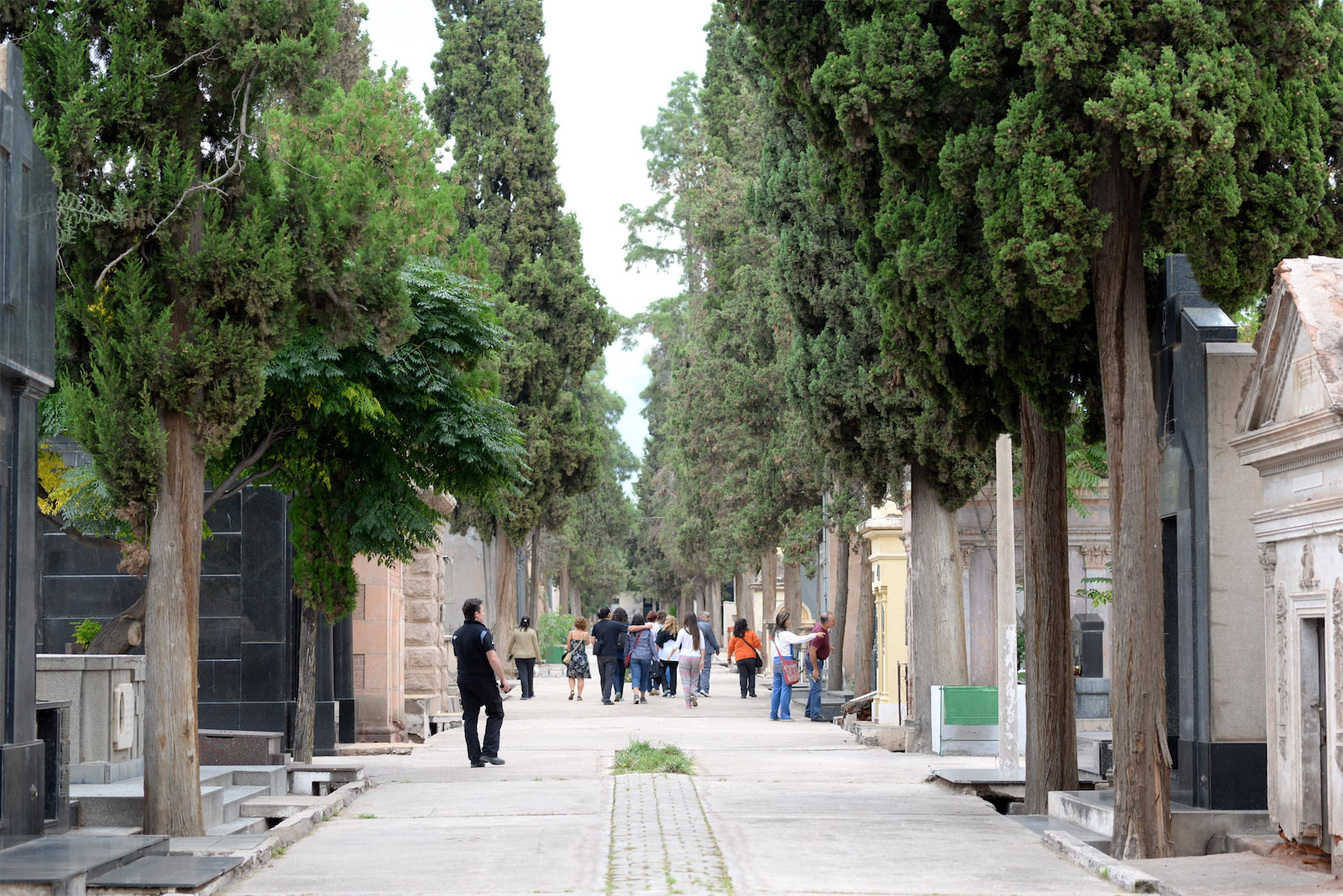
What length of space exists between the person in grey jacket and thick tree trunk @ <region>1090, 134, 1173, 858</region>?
20.1m

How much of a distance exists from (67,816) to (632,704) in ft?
68.5

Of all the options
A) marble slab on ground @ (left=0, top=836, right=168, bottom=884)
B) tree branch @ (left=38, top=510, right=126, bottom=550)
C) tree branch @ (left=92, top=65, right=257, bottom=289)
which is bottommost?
marble slab on ground @ (left=0, top=836, right=168, bottom=884)

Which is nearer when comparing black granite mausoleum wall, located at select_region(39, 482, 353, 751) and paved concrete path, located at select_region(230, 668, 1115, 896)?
paved concrete path, located at select_region(230, 668, 1115, 896)

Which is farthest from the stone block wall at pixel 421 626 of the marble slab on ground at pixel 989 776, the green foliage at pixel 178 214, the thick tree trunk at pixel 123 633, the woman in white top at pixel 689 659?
the green foliage at pixel 178 214

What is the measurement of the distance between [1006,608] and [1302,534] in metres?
6.34

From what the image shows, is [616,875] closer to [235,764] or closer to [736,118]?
[235,764]

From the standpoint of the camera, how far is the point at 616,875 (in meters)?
9.14

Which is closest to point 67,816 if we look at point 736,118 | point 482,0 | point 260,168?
point 260,168

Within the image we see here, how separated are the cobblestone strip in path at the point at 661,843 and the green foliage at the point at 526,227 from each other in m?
22.8

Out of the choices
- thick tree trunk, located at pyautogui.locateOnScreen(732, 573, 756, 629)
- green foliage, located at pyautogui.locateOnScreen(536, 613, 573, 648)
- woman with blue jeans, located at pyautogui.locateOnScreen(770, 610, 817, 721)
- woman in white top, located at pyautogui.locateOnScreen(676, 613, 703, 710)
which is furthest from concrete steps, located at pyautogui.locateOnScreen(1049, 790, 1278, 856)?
green foliage, located at pyautogui.locateOnScreen(536, 613, 573, 648)

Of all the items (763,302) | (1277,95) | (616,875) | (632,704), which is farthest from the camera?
(632,704)

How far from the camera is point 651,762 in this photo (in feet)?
52.3

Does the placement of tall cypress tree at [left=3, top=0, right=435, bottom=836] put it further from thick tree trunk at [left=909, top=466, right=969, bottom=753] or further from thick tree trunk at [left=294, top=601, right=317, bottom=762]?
thick tree trunk at [left=909, top=466, right=969, bottom=753]

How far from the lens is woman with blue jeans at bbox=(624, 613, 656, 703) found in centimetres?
3044
